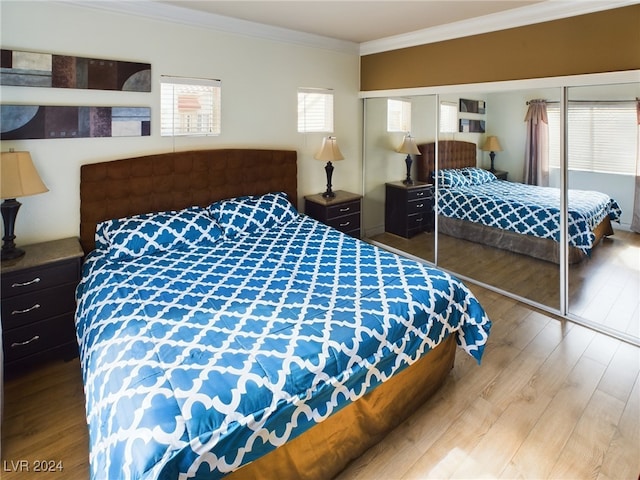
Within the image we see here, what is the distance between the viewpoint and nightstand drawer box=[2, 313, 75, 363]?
2361 millimetres

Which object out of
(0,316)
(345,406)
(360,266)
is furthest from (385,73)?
(0,316)

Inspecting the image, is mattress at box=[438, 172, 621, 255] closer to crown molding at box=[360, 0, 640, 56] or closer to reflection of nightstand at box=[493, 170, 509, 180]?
reflection of nightstand at box=[493, 170, 509, 180]

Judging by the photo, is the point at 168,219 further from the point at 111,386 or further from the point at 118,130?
the point at 111,386

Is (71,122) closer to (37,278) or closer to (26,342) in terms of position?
(37,278)

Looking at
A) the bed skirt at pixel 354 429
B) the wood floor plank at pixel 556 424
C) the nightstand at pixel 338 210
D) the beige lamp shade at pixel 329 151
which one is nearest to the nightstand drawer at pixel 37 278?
the bed skirt at pixel 354 429

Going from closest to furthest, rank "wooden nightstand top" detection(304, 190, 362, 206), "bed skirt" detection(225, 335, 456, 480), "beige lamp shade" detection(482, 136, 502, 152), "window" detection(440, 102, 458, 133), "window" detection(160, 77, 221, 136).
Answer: "bed skirt" detection(225, 335, 456, 480) → "window" detection(160, 77, 221, 136) → "beige lamp shade" detection(482, 136, 502, 152) → "window" detection(440, 102, 458, 133) → "wooden nightstand top" detection(304, 190, 362, 206)

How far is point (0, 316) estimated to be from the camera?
2.25 metres

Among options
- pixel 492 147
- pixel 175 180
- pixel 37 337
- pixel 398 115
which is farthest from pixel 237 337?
pixel 398 115

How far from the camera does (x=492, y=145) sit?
11.5 ft

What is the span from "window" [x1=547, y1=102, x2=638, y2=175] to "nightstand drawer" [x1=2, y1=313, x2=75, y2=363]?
366cm

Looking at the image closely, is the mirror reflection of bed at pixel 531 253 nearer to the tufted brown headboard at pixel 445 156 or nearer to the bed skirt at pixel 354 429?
the tufted brown headboard at pixel 445 156

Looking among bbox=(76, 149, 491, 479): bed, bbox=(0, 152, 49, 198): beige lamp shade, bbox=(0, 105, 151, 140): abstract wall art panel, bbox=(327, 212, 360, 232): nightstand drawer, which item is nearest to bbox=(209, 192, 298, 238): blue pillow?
bbox=(76, 149, 491, 479): bed

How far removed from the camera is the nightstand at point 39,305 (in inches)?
92.0

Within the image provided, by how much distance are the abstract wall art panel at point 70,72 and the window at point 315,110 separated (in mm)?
1568
